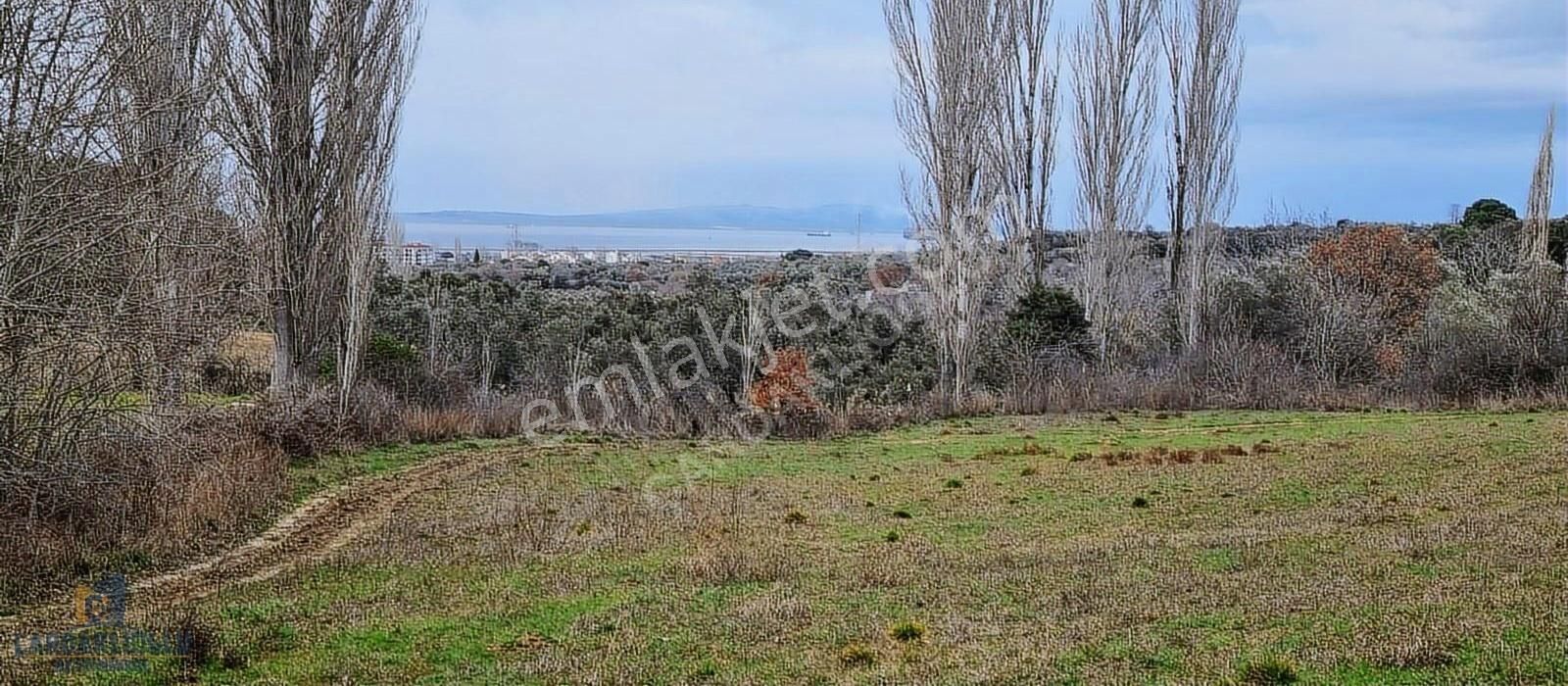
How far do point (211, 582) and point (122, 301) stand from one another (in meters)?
2.15

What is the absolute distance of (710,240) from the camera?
40500 millimetres

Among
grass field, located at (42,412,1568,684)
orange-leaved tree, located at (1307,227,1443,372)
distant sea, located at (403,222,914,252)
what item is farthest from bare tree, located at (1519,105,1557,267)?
distant sea, located at (403,222,914,252)

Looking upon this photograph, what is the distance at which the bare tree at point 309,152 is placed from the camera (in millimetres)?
15281

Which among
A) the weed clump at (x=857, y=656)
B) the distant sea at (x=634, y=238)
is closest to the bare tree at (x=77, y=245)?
the weed clump at (x=857, y=656)

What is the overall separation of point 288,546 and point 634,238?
3401 cm

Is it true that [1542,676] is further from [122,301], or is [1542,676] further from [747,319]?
[747,319]

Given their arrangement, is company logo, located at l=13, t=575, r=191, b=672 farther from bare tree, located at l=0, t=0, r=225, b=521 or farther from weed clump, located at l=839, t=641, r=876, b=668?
weed clump, located at l=839, t=641, r=876, b=668

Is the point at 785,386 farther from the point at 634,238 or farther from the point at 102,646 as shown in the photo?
the point at 634,238

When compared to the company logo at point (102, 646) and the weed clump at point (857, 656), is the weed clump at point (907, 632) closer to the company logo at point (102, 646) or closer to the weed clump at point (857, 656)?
the weed clump at point (857, 656)

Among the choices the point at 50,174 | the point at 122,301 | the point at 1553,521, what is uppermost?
the point at 50,174

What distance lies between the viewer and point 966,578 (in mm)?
7039

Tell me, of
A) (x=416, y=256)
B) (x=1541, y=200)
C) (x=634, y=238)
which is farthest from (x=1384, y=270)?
(x=634, y=238)

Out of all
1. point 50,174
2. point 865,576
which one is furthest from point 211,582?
point 865,576

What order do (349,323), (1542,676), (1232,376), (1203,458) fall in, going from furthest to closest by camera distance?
(1232,376), (349,323), (1203,458), (1542,676)
